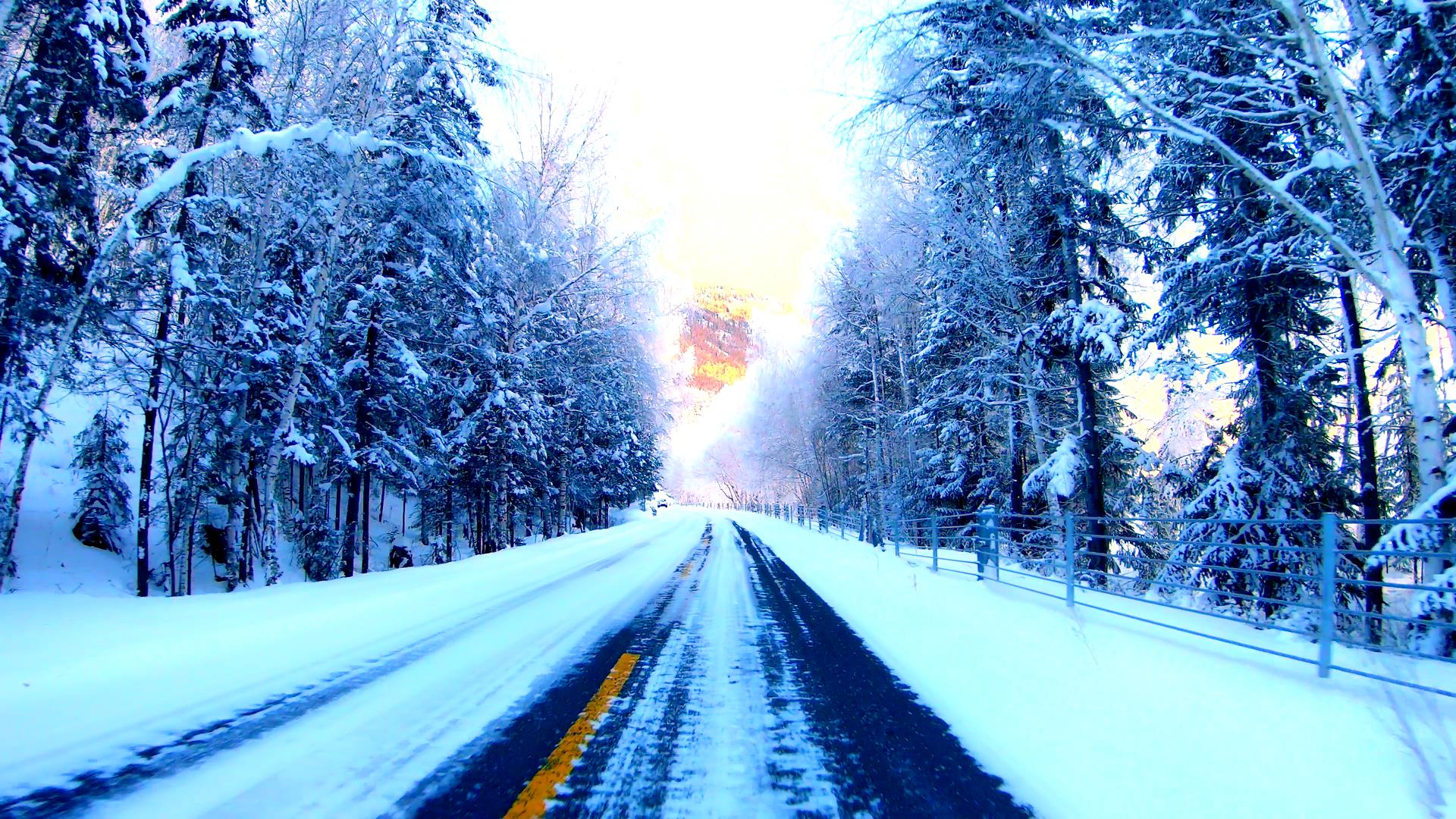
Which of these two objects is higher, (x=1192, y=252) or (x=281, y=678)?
(x=1192, y=252)

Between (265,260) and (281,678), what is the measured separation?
11.7 m

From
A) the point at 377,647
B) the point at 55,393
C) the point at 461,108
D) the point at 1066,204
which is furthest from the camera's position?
the point at 55,393

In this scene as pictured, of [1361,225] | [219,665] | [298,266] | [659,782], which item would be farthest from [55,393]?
[1361,225]

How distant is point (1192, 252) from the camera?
420 inches

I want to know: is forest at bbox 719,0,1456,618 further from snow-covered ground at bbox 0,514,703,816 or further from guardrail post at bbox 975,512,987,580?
snow-covered ground at bbox 0,514,703,816

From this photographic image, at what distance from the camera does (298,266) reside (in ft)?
41.7

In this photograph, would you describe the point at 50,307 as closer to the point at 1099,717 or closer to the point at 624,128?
the point at 1099,717

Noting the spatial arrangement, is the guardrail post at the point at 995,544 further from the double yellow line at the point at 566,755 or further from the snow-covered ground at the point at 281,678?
the double yellow line at the point at 566,755

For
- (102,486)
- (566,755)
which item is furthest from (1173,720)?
(102,486)

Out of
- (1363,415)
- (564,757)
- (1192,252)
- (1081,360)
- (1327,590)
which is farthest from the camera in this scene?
(1081,360)

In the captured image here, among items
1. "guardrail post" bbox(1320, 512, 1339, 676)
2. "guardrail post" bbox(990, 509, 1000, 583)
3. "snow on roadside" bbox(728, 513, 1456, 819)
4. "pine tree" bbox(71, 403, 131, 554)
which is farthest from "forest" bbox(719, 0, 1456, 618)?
"pine tree" bbox(71, 403, 131, 554)

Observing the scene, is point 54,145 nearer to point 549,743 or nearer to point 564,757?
point 549,743

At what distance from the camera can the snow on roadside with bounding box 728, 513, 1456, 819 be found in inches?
112

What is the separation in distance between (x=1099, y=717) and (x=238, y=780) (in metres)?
4.33
